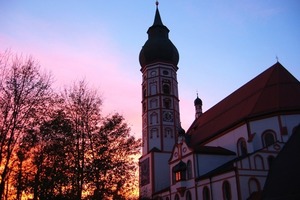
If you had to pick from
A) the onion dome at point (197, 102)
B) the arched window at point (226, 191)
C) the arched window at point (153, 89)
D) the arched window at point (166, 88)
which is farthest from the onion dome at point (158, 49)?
the arched window at point (226, 191)

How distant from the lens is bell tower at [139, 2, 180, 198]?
1868 inches

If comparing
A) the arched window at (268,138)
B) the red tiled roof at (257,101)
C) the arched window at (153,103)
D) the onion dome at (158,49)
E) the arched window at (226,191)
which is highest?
the onion dome at (158,49)

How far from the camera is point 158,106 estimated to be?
51062 millimetres

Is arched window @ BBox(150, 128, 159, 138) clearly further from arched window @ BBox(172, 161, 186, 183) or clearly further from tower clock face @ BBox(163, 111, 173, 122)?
arched window @ BBox(172, 161, 186, 183)

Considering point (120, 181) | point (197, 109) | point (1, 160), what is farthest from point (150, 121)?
point (1, 160)

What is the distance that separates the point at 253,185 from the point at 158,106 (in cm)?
2296

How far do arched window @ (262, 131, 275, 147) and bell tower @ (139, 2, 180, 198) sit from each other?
17.3 metres

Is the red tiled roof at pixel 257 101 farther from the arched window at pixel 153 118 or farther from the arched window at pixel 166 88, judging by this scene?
the arched window at pixel 166 88

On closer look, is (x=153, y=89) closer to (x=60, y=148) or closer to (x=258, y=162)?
(x=258, y=162)

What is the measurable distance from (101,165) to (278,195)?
9.65m

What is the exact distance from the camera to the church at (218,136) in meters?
30.8

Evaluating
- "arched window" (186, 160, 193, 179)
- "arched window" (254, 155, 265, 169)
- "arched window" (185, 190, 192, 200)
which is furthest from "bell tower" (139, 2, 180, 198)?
"arched window" (254, 155, 265, 169)

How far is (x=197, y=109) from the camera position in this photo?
64.2 meters

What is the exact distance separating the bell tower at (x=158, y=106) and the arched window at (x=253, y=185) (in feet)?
58.8
